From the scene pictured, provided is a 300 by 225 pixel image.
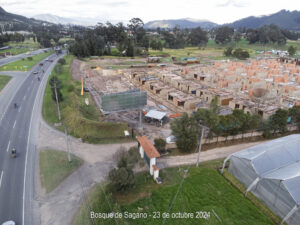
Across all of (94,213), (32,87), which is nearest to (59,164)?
(94,213)

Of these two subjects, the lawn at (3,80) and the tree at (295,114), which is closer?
the tree at (295,114)

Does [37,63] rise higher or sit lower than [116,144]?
higher

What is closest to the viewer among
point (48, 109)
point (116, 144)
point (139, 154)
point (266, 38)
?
point (139, 154)

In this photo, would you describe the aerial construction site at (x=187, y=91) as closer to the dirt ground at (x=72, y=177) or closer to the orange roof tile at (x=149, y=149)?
the dirt ground at (x=72, y=177)

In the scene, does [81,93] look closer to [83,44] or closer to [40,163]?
[40,163]

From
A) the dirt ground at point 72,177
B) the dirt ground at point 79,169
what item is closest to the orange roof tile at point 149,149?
the dirt ground at point 79,169

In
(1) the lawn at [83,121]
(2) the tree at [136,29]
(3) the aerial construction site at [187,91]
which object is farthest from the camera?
(2) the tree at [136,29]
